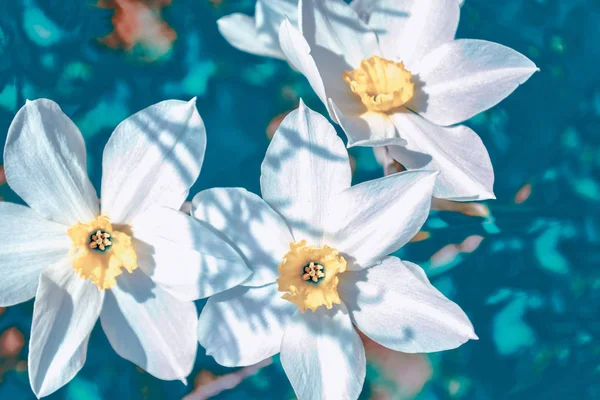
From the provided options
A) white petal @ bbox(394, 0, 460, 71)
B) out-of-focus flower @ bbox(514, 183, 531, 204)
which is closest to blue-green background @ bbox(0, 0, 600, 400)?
out-of-focus flower @ bbox(514, 183, 531, 204)

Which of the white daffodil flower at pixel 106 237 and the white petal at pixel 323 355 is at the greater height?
the white daffodil flower at pixel 106 237

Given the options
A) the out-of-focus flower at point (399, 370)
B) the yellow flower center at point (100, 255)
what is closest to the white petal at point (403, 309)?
the out-of-focus flower at point (399, 370)

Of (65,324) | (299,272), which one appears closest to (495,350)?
(299,272)

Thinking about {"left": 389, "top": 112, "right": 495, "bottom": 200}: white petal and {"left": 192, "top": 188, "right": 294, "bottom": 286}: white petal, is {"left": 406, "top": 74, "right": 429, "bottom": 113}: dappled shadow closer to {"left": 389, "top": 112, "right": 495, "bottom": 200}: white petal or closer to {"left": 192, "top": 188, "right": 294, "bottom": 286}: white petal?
{"left": 389, "top": 112, "right": 495, "bottom": 200}: white petal

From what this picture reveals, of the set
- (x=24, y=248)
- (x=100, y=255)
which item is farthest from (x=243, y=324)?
(x=24, y=248)

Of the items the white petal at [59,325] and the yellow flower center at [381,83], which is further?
the yellow flower center at [381,83]

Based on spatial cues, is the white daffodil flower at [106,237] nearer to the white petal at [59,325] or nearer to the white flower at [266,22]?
the white petal at [59,325]
